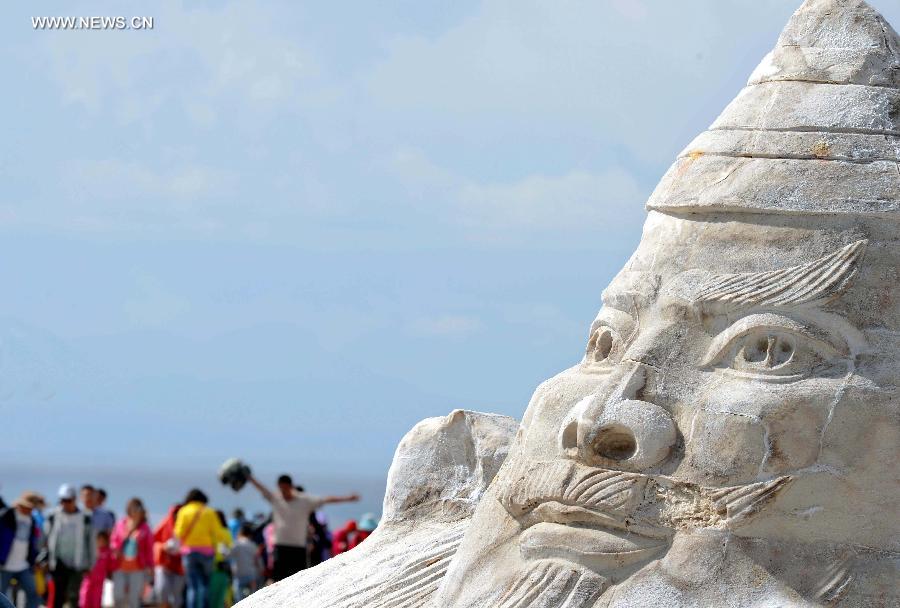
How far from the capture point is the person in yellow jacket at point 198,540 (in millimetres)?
14625

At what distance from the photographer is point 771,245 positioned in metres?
6.42

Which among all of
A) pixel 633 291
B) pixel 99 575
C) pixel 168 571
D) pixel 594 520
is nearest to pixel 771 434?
pixel 594 520

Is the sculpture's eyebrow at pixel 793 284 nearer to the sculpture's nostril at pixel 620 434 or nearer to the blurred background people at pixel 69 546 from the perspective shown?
the sculpture's nostril at pixel 620 434

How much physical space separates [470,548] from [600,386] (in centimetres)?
86

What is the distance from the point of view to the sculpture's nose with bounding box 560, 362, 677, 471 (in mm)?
6254

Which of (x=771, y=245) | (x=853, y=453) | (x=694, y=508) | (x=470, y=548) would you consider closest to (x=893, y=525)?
(x=853, y=453)

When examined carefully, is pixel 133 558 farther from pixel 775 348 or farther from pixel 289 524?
pixel 775 348

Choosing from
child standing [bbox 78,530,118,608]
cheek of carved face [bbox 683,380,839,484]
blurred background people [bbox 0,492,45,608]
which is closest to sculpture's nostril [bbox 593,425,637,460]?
cheek of carved face [bbox 683,380,839,484]

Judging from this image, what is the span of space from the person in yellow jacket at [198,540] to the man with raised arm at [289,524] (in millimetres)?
822

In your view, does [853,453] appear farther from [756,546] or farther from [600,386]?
[600,386]

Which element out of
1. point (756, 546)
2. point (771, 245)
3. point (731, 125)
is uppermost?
point (731, 125)

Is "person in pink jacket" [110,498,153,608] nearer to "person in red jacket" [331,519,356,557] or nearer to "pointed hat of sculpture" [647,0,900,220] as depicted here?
"person in red jacket" [331,519,356,557]

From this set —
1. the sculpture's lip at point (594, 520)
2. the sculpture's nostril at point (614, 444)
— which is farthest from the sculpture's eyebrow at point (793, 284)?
the sculpture's lip at point (594, 520)

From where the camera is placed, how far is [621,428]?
6.31 m
